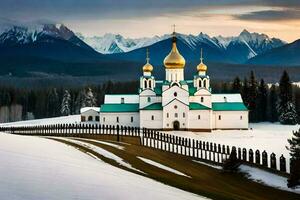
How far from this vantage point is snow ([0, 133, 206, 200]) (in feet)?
53.6

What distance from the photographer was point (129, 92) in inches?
5605

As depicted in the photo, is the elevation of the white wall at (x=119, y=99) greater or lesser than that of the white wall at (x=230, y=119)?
greater

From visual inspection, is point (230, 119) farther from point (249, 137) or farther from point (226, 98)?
point (249, 137)

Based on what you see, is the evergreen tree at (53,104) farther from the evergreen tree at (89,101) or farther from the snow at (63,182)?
the snow at (63,182)

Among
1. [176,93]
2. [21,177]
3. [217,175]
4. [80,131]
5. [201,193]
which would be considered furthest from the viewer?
[176,93]

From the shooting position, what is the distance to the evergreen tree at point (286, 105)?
Answer: 99.6 meters

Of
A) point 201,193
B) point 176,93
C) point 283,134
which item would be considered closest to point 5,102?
point 176,93

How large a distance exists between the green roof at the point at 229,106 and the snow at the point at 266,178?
2049 inches

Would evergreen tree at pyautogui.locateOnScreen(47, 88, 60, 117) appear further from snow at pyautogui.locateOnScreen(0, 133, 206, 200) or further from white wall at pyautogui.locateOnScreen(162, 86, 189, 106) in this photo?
snow at pyautogui.locateOnScreen(0, 133, 206, 200)

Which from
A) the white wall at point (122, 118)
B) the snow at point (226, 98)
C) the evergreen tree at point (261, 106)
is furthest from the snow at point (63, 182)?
the evergreen tree at point (261, 106)

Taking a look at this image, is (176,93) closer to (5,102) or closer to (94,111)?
(94,111)

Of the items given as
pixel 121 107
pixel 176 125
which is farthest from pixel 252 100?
pixel 121 107

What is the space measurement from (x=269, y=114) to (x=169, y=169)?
7717 centimetres

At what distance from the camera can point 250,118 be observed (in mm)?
105875
